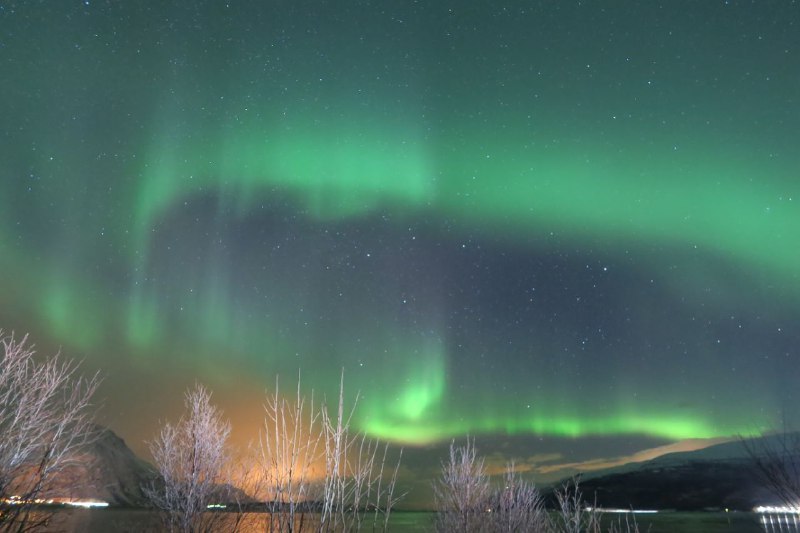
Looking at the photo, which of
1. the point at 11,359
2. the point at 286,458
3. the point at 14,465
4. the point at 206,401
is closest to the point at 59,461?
the point at 14,465

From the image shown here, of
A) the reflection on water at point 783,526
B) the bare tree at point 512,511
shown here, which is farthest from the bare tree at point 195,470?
the reflection on water at point 783,526

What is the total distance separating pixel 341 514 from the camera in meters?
4.48

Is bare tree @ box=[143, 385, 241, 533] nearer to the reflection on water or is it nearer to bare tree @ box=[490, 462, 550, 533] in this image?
bare tree @ box=[490, 462, 550, 533]

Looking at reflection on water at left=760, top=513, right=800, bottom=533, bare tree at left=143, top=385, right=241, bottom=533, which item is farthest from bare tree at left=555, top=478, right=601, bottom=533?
reflection on water at left=760, top=513, right=800, bottom=533

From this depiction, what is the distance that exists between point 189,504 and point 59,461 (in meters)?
7.34

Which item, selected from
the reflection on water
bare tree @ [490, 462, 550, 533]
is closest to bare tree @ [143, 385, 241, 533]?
bare tree @ [490, 462, 550, 533]

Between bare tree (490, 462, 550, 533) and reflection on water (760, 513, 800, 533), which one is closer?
bare tree (490, 462, 550, 533)

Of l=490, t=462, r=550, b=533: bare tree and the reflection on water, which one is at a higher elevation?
l=490, t=462, r=550, b=533: bare tree

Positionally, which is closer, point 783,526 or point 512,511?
point 512,511

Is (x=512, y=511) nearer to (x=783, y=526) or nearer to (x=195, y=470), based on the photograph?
(x=195, y=470)

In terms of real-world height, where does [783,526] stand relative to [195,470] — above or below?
below

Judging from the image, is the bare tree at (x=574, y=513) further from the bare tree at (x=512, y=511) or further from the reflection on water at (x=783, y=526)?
the reflection on water at (x=783, y=526)

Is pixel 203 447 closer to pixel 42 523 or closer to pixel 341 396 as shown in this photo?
pixel 42 523

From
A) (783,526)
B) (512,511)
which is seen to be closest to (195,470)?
(512,511)
